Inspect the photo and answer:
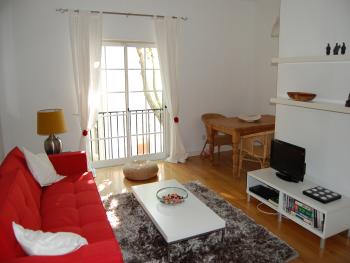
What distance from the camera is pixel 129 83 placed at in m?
5.01

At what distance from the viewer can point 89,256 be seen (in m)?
1.72

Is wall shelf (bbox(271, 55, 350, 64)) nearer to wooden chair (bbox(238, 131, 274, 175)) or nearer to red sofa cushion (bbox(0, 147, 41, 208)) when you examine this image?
wooden chair (bbox(238, 131, 274, 175))

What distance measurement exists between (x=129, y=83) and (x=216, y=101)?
1.75 metres

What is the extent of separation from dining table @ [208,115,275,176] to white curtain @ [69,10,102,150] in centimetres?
199

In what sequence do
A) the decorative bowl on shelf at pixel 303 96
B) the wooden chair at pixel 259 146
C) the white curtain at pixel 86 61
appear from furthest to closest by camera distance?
the white curtain at pixel 86 61 → the wooden chair at pixel 259 146 → the decorative bowl on shelf at pixel 303 96

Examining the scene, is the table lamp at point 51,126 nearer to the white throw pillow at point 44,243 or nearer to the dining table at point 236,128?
the white throw pillow at point 44,243

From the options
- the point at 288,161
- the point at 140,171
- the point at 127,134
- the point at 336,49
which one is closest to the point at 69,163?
the point at 140,171

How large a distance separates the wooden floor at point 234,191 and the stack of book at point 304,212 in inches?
7.0

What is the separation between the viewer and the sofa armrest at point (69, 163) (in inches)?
138

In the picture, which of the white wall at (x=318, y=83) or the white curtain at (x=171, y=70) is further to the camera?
the white curtain at (x=171, y=70)

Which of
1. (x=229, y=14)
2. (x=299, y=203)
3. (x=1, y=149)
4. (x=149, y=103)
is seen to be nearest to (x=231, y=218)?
(x=299, y=203)

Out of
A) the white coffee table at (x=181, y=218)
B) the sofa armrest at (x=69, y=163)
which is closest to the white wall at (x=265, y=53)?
the white coffee table at (x=181, y=218)

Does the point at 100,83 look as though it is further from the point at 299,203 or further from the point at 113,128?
the point at 299,203

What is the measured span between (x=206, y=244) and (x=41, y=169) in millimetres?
1874
